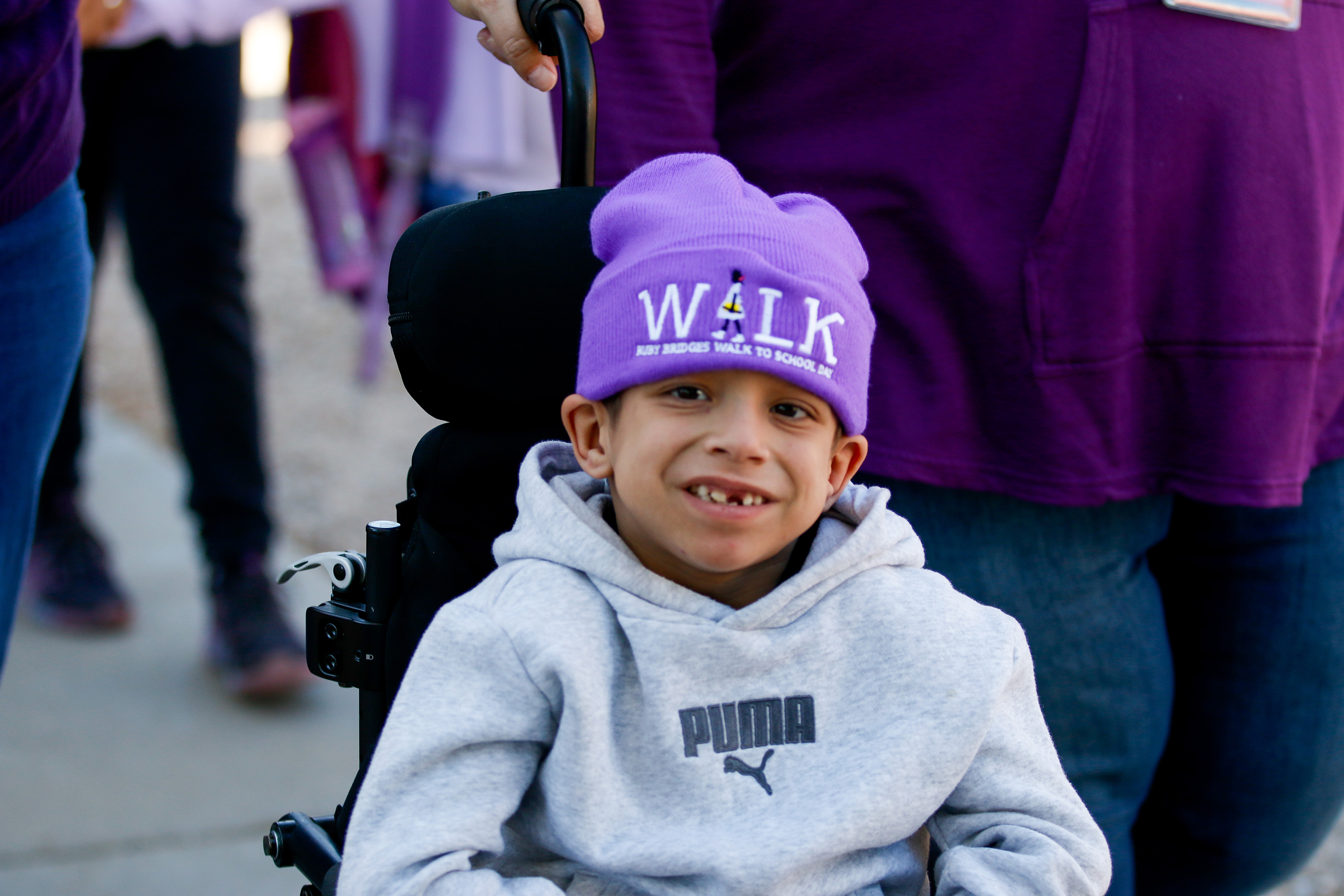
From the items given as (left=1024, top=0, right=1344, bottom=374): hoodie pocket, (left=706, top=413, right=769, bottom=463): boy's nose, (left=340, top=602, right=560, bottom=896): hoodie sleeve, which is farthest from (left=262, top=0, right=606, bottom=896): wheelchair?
(left=1024, top=0, right=1344, bottom=374): hoodie pocket

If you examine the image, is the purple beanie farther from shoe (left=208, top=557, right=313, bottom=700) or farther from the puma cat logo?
shoe (left=208, top=557, right=313, bottom=700)

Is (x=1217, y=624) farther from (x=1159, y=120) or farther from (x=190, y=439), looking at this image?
(x=190, y=439)

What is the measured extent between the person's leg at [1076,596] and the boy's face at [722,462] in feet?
1.20

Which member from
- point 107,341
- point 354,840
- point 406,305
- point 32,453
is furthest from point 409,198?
point 354,840

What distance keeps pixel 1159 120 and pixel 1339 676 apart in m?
0.78

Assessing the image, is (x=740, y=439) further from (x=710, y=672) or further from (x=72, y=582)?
(x=72, y=582)

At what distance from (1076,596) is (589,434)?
66 centimetres

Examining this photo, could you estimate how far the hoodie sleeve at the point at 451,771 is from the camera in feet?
4.25

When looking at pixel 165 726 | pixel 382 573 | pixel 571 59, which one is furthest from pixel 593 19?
pixel 165 726

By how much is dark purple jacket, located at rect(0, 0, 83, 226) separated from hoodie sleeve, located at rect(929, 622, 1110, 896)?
131 cm

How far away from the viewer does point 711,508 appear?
1338 millimetres

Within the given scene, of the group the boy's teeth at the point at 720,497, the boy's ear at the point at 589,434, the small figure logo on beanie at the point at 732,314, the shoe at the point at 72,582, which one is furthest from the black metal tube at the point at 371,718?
the shoe at the point at 72,582

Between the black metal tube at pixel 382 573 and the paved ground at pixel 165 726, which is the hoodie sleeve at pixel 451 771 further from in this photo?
the paved ground at pixel 165 726

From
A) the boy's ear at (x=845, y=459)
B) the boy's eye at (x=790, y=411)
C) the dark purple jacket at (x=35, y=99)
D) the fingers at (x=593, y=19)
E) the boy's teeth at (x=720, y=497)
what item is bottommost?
the boy's ear at (x=845, y=459)
